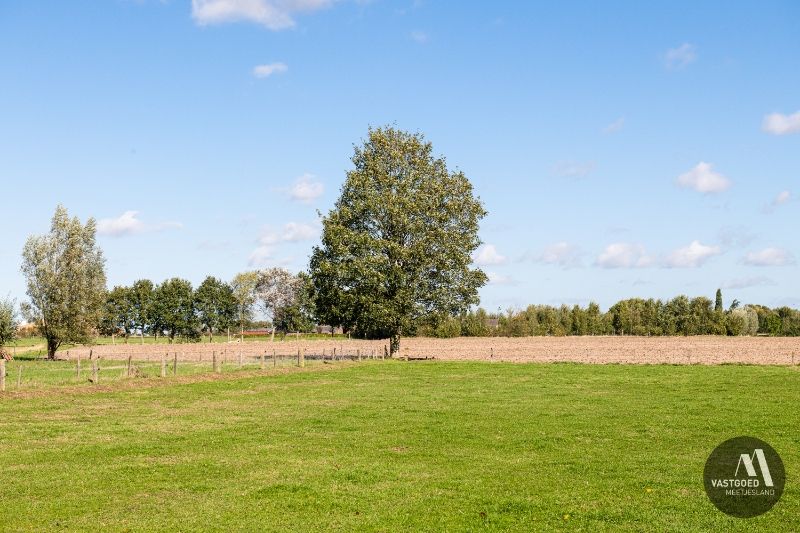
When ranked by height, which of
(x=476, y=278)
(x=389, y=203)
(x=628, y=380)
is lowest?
(x=628, y=380)

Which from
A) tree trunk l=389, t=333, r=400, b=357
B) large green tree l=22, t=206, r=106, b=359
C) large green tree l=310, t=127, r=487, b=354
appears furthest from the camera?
large green tree l=22, t=206, r=106, b=359

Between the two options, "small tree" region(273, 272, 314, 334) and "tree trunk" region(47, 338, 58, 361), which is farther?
"small tree" region(273, 272, 314, 334)

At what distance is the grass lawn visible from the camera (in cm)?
1511

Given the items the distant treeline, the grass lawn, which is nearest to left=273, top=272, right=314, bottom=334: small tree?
the distant treeline

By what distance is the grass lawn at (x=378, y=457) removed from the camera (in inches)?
595

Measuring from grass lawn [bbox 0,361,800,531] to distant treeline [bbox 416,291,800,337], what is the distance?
130742mm

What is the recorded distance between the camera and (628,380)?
157 feet

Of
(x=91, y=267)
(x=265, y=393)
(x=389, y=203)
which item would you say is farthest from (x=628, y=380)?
(x=91, y=267)

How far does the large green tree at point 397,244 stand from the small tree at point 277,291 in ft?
364

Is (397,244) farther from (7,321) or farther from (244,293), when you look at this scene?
(244,293)

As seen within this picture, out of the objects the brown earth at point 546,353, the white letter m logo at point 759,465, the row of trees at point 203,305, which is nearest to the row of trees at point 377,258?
the brown earth at point 546,353

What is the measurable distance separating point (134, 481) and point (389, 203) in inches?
2076

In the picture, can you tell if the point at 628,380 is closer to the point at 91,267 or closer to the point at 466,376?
the point at 466,376

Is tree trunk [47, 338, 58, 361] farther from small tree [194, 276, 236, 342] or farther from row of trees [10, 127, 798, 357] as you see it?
small tree [194, 276, 236, 342]
